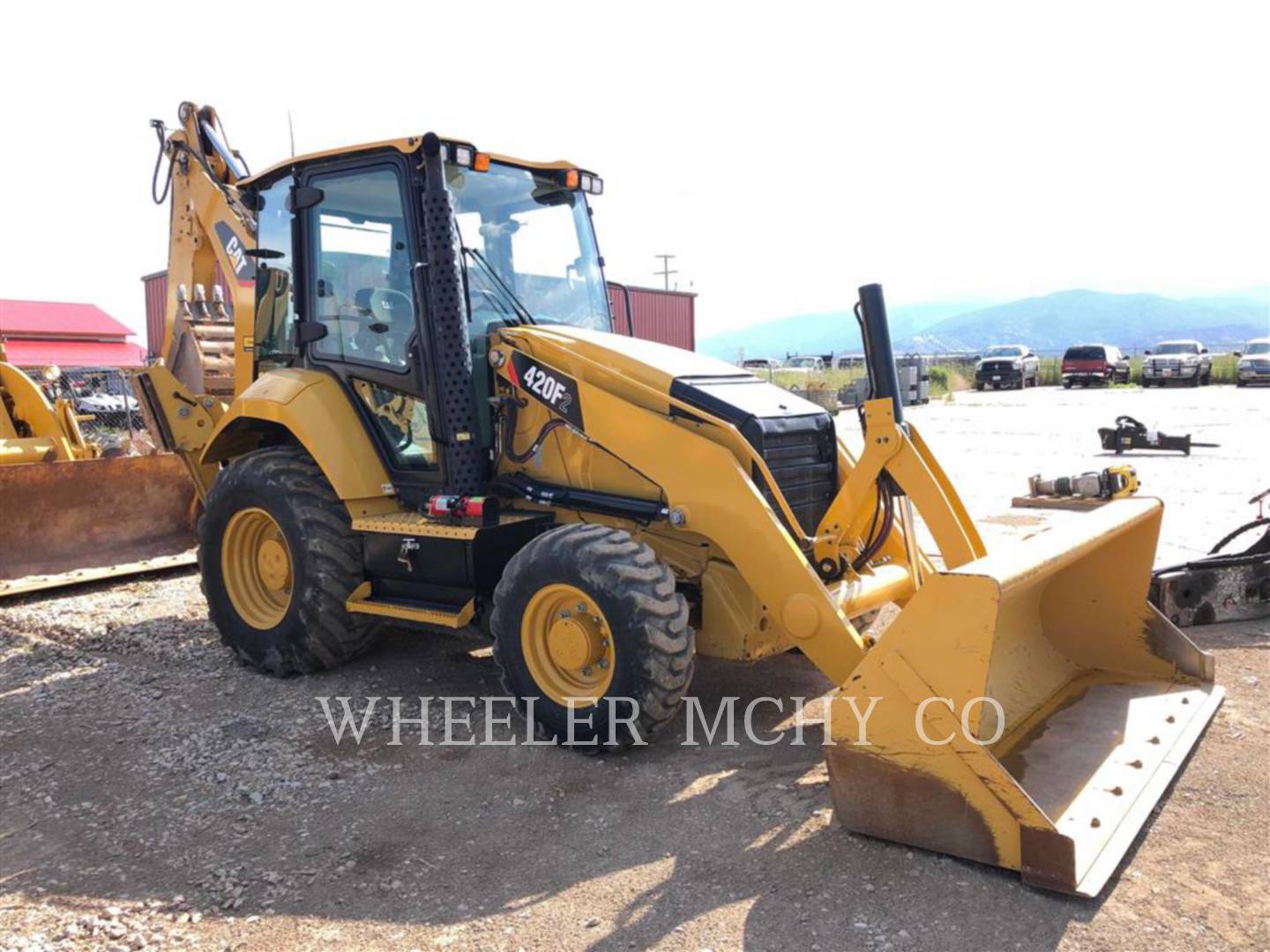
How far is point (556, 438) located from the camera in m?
4.99

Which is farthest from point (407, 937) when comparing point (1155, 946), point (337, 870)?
point (1155, 946)

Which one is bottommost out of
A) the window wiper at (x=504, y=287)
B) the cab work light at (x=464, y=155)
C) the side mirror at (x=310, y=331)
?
the side mirror at (x=310, y=331)

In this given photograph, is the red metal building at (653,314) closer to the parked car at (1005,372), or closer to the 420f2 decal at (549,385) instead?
the parked car at (1005,372)

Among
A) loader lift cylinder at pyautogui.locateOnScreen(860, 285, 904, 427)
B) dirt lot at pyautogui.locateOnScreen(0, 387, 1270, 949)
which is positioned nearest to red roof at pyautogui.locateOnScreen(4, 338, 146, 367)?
dirt lot at pyautogui.locateOnScreen(0, 387, 1270, 949)

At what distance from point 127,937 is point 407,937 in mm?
892

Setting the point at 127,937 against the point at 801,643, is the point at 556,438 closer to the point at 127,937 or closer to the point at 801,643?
the point at 801,643

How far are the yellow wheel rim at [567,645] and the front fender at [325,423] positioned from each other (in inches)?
57.2

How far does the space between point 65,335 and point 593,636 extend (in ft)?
161

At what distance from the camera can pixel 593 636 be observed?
14.2ft

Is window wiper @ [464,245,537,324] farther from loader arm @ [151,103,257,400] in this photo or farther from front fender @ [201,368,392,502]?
loader arm @ [151,103,257,400]

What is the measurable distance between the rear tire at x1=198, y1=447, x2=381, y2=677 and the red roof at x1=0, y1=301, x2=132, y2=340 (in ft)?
145

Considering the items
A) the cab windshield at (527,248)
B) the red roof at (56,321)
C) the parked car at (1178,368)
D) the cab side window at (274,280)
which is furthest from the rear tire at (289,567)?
the red roof at (56,321)

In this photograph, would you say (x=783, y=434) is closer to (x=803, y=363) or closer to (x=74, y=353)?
(x=803, y=363)

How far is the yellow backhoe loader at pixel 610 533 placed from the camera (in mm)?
3359
